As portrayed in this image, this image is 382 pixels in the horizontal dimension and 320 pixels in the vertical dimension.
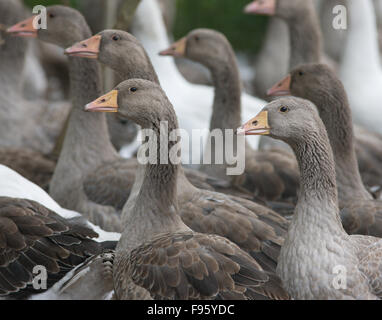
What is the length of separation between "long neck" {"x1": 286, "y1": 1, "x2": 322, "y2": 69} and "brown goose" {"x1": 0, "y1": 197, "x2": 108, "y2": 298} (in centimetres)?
396

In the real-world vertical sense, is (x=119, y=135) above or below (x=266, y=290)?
above

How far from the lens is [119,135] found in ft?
26.2

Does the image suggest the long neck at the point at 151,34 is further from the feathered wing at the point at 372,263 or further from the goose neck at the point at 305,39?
the feathered wing at the point at 372,263

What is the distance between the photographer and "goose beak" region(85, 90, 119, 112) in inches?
181

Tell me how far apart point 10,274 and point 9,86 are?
430 cm

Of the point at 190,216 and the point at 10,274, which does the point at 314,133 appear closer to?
the point at 190,216

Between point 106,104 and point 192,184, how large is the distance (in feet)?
4.85

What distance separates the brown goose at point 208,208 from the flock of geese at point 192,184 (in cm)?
1

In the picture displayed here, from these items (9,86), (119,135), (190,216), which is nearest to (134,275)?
(190,216)

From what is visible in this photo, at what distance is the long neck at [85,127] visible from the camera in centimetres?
638

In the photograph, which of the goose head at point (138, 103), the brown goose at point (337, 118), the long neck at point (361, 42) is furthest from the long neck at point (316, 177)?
the long neck at point (361, 42)

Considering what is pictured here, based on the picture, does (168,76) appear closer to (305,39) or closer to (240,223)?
(305,39)
